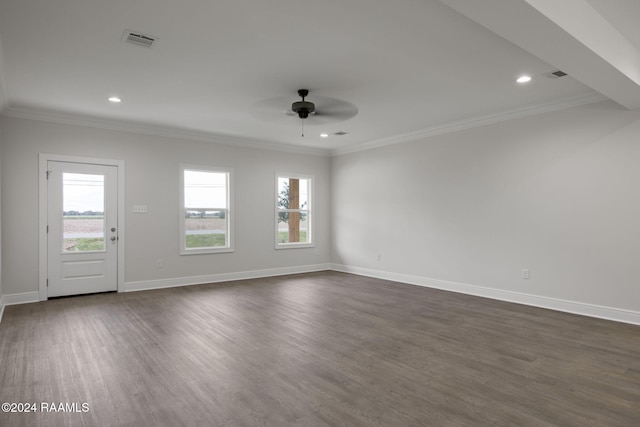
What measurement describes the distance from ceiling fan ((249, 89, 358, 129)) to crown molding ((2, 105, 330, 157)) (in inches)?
86.0

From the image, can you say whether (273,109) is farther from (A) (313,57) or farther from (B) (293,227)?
(B) (293,227)

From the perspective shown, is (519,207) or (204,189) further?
(204,189)

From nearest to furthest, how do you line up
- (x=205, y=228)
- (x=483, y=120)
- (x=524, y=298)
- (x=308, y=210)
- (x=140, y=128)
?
1. (x=524, y=298)
2. (x=483, y=120)
3. (x=140, y=128)
4. (x=205, y=228)
5. (x=308, y=210)

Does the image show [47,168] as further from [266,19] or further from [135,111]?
[266,19]

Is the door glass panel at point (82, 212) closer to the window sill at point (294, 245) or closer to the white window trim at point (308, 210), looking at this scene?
the white window trim at point (308, 210)

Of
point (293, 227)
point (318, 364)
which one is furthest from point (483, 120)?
point (318, 364)

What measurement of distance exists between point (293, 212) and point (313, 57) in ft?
15.7

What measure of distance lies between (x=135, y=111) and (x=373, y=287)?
4.55 metres

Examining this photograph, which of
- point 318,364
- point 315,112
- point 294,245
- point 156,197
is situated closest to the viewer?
point 318,364

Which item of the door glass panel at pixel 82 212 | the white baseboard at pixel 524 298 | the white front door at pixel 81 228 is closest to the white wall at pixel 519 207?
the white baseboard at pixel 524 298

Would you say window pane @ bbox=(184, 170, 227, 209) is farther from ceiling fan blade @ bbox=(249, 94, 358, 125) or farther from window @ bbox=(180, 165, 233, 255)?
ceiling fan blade @ bbox=(249, 94, 358, 125)

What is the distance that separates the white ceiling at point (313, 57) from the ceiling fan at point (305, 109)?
0.09m

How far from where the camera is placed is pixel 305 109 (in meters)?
4.14

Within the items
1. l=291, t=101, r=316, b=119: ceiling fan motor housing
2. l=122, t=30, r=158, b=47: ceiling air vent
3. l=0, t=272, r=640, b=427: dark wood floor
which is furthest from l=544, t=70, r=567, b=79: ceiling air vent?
l=122, t=30, r=158, b=47: ceiling air vent
